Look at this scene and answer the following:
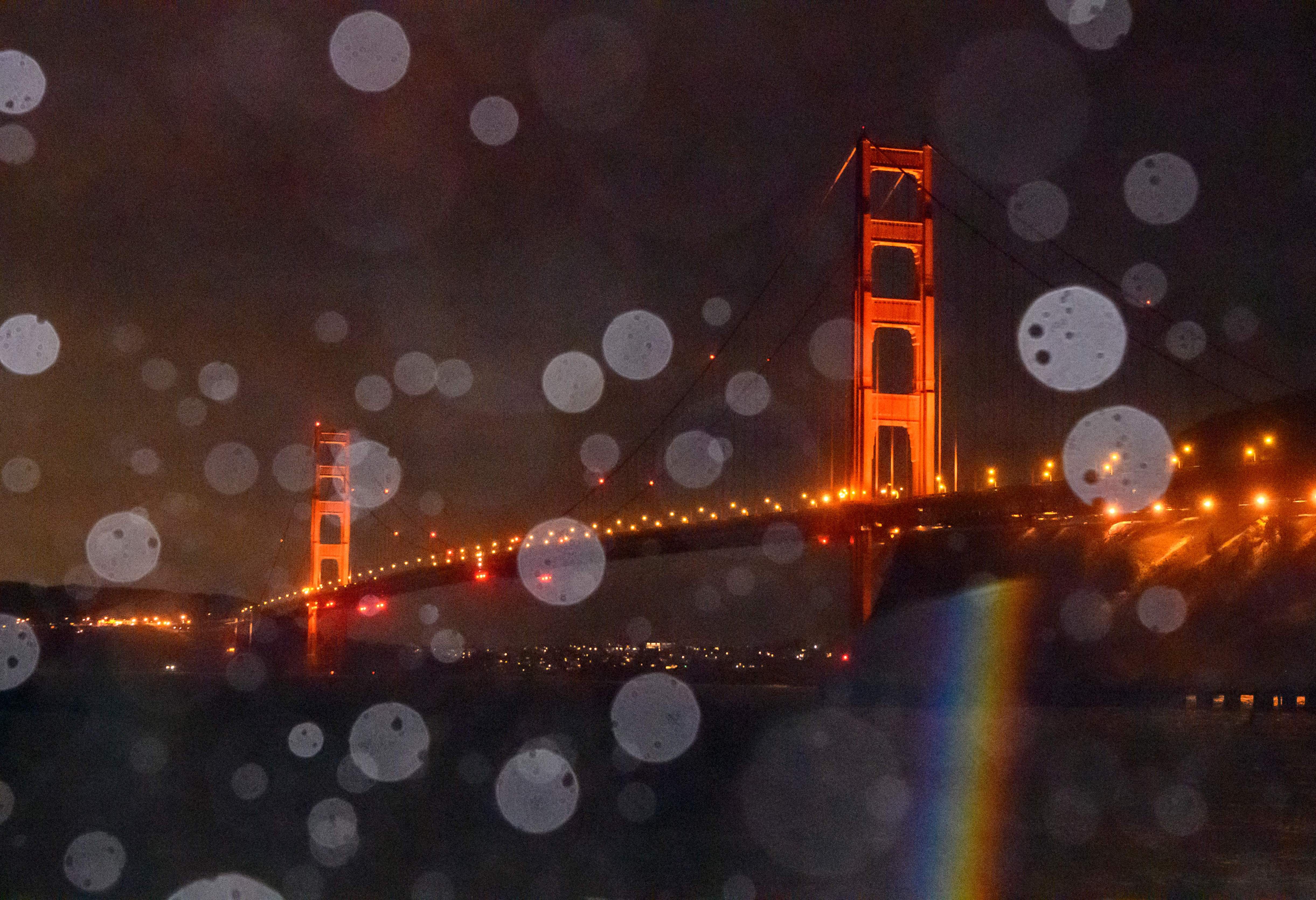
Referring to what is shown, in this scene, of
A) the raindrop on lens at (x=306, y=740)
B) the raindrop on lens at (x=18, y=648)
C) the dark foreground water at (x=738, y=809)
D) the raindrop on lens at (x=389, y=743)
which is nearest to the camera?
the dark foreground water at (x=738, y=809)

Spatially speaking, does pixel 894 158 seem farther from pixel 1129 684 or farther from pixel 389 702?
pixel 389 702

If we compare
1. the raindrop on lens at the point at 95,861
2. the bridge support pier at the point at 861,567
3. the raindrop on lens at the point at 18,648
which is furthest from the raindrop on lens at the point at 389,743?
the raindrop on lens at the point at 18,648

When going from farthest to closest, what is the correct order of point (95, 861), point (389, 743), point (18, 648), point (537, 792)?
point (18, 648) → point (389, 743) → point (537, 792) → point (95, 861)

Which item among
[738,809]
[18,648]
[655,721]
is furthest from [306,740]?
[18,648]

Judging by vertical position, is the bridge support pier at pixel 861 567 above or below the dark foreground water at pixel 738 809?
above

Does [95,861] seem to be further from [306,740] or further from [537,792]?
[306,740]

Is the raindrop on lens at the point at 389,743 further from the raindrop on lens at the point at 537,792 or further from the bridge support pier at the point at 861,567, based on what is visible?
the bridge support pier at the point at 861,567
